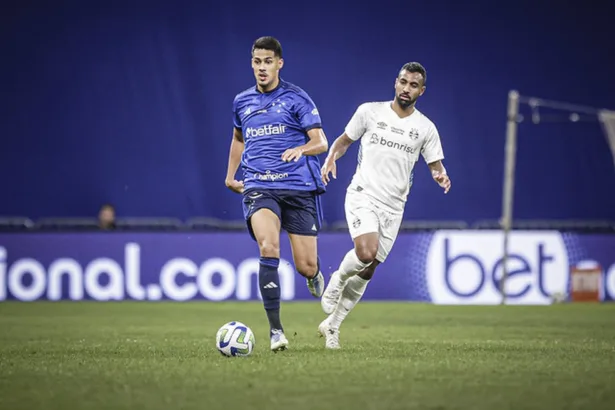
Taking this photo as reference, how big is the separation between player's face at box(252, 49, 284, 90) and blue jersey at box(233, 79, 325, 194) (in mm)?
131

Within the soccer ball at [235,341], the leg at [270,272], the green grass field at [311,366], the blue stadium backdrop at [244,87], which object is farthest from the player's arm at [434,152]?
the blue stadium backdrop at [244,87]

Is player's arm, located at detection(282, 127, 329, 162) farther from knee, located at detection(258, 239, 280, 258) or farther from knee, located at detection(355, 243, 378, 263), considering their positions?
knee, located at detection(355, 243, 378, 263)

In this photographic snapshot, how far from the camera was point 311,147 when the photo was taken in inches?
356

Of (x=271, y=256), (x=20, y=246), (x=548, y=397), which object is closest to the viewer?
(x=548, y=397)

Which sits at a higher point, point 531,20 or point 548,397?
point 531,20

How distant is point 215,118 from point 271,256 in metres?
12.5

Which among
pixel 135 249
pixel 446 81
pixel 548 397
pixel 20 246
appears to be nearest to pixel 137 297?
pixel 135 249

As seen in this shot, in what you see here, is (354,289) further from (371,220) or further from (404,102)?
(404,102)

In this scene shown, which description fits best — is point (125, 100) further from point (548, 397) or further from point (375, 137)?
point (548, 397)

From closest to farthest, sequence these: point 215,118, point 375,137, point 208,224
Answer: point 375,137 < point 208,224 < point 215,118

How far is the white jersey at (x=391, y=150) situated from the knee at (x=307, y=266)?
743mm

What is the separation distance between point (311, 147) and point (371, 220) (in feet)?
3.41

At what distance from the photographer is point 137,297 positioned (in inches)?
703

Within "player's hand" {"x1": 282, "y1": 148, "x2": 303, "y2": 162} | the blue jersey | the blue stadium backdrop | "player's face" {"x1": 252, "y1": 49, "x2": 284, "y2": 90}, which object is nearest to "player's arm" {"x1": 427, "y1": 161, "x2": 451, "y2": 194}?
the blue jersey
